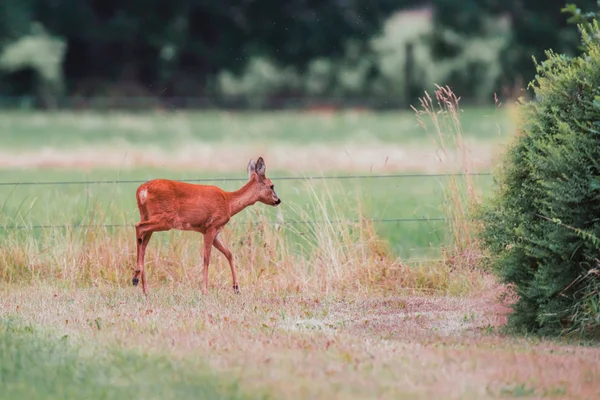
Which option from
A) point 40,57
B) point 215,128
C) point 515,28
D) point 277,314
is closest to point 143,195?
point 277,314

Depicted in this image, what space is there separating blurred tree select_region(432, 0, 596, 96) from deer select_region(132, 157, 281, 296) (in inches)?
1331

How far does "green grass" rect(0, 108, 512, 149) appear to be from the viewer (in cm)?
4103

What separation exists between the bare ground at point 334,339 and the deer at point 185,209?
42cm

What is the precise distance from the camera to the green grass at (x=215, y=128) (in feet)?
135

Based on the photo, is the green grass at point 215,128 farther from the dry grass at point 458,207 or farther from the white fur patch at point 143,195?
the white fur patch at point 143,195

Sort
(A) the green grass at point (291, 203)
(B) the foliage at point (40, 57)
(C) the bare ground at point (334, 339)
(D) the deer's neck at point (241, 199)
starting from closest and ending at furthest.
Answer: (C) the bare ground at point (334, 339) < (D) the deer's neck at point (241, 199) < (A) the green grass at point (291, 203) < (B) the foliage at point (40, 57)

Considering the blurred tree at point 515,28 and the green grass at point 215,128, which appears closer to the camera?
the green grass at point 215,128

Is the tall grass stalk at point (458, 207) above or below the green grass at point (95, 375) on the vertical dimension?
above

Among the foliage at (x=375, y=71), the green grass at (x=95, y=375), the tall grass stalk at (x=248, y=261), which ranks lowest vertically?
the green grass at (x=95, y=375)

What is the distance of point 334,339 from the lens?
790cm

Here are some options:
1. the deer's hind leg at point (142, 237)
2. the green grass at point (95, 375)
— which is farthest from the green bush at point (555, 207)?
the deer's hind leg at point (142, 237)

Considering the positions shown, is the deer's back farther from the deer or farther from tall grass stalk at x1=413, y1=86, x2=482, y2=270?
tall grass stalk at x1=413, y1=86, x2=482, y2=270

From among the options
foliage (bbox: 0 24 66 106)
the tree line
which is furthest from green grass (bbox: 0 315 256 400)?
the tree line

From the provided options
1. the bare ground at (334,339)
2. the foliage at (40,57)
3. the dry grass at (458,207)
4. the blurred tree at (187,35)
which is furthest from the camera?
the blurred tree at (187,35)
